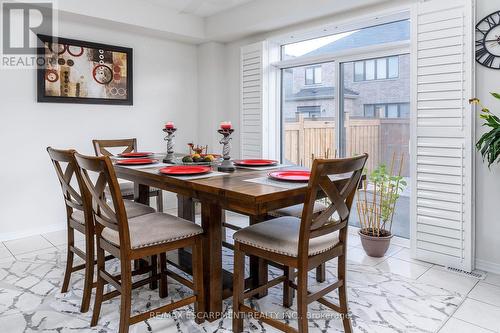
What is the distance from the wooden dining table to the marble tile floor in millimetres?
160

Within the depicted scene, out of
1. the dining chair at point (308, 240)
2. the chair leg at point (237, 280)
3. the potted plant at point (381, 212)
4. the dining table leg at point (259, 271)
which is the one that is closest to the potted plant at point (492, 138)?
the potted plant at point (381, 212)

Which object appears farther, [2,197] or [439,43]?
[2,197]

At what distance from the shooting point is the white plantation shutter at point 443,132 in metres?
2.68

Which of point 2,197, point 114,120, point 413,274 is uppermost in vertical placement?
point 114,120

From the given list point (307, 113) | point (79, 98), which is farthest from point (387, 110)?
point (79, 98)

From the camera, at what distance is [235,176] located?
2.12m

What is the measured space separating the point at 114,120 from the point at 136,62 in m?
0.79

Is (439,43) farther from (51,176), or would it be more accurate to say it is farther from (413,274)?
(51,176)

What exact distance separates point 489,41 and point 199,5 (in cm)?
297

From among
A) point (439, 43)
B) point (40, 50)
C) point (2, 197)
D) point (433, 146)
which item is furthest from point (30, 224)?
point (439, 43)

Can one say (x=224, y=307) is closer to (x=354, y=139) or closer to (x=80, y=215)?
(x=80, y=215)

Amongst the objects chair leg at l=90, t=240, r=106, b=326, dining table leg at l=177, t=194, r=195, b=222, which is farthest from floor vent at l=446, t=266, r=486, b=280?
chair leg at l=90, t=240, r=106, b=326

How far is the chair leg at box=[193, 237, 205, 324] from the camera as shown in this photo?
6.66 feet

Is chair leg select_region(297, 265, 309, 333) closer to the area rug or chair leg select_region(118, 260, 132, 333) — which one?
the area rug
